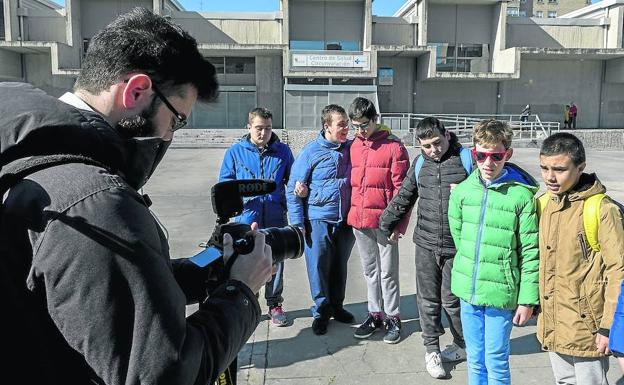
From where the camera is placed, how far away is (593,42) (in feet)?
118

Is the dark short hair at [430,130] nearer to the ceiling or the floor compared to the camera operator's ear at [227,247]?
nearer to the ceiling

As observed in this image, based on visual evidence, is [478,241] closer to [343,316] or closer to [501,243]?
[501,243]

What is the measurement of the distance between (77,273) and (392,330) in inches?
145

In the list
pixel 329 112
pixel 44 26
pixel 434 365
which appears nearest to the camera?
pixel 434 365

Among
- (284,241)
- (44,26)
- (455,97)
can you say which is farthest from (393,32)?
(284,241)

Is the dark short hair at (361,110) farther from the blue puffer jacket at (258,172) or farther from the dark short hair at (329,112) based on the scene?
the blue puffer jacket at (258,172)

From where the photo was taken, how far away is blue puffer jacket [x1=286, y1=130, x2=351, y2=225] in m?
4.60

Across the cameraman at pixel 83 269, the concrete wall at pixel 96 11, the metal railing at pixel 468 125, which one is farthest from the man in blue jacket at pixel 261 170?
the concrete wall at pixel 96 11

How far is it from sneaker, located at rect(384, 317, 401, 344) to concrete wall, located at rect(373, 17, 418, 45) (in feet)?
104


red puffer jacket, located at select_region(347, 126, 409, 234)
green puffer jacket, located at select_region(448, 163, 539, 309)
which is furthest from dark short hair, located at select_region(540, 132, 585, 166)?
red puffer jacket, located at select_region(347, 126, 409, 234)

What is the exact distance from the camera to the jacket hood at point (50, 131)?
1082 millimetres

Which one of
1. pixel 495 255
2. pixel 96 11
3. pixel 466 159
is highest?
pixel 96 11

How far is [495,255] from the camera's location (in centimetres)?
321

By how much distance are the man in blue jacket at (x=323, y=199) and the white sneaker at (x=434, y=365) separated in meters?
1.01
